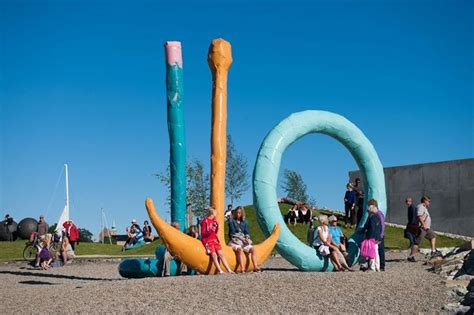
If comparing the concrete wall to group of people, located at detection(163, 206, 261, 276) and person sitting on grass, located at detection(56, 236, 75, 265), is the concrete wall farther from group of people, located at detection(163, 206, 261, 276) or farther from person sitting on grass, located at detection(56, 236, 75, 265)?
group of people, located at detection(163, 206, 261, 276)

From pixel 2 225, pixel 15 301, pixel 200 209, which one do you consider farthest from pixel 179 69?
pixel 200 209

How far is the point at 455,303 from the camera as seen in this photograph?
9750 mm

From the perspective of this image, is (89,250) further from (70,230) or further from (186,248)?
(186,248)

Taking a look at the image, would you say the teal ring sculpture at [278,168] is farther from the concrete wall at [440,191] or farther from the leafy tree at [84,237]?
the leafy tree at [84,237]

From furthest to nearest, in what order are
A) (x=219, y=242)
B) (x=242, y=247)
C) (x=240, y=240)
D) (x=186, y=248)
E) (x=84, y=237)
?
(x=84, y=237)
(x=240, y=240)
(x=242, y=247)
(x=219, y=242)
(x=186, y=248)

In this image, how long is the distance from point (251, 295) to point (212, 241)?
113 inches

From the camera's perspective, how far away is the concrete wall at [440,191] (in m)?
27.5

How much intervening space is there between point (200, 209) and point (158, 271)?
29.2m

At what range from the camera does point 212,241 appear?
42.5ft

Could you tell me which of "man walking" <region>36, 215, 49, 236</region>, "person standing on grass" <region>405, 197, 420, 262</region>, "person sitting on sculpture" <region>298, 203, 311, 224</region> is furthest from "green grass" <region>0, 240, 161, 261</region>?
"person standing on grass" <region>405, 197, 420, 262</region>

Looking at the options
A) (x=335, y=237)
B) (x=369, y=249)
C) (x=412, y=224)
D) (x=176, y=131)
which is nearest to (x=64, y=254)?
(x=176, y=131)

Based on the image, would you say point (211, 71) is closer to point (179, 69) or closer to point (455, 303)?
point (179, 69)

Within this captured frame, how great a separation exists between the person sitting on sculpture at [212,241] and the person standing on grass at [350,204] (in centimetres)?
1089

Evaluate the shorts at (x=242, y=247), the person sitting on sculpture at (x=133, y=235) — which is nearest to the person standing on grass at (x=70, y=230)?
the person sitting on sculpture at (x=133, y=235)
